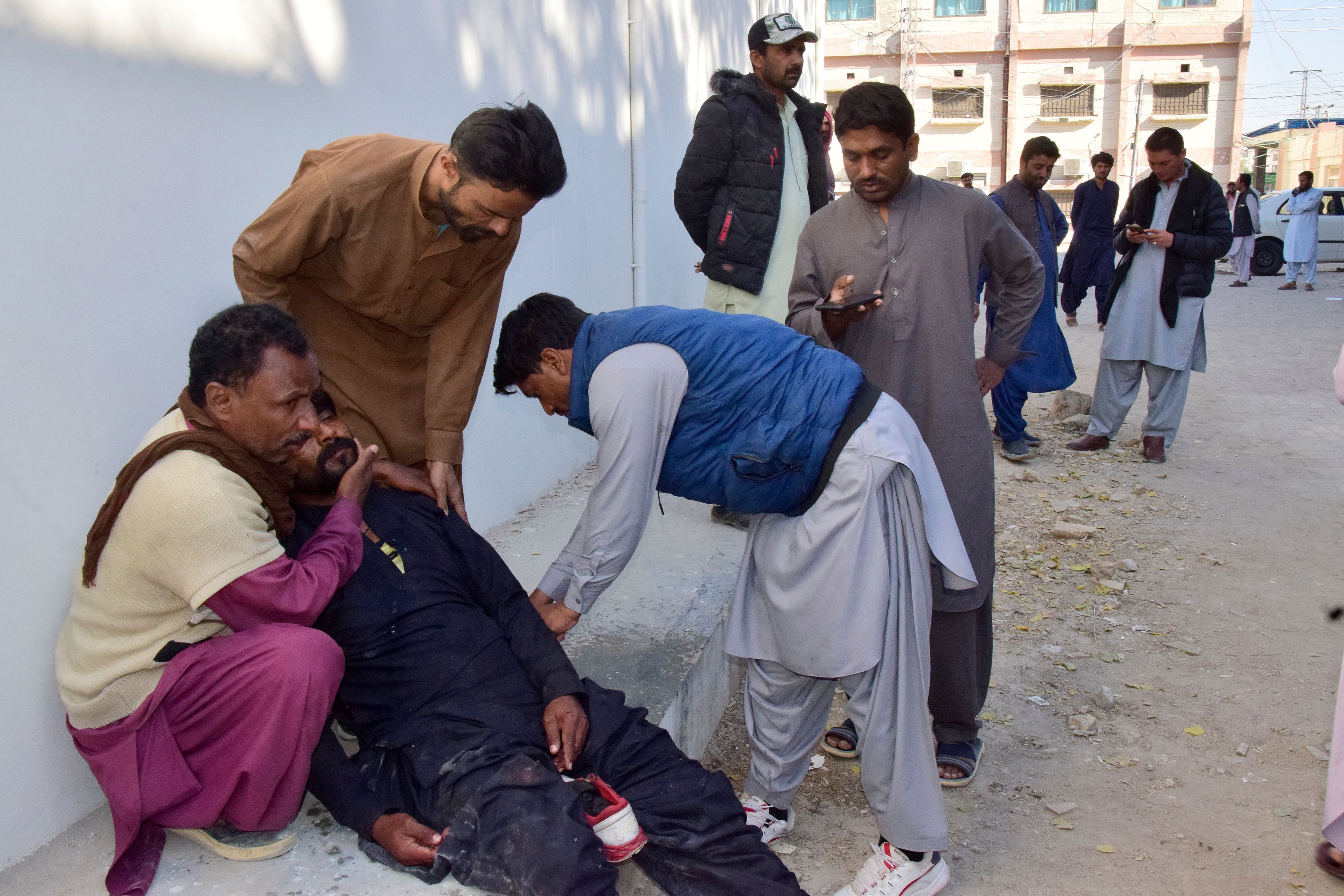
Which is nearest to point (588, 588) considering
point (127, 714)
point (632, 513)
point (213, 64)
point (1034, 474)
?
point (632, 513)

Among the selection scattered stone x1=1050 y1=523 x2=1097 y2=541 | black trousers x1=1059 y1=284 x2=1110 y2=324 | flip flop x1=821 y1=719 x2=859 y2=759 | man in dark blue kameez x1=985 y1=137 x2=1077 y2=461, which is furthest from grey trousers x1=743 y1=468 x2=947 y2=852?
black trousers x1=1059 y1=284 x2=1110 y2=324

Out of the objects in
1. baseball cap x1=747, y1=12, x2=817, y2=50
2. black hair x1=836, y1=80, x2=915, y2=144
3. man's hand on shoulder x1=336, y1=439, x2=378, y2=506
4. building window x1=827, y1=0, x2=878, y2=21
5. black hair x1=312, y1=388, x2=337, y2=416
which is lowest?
man's hand on shoulder x1=336, y1=439, x2=378, y2=506

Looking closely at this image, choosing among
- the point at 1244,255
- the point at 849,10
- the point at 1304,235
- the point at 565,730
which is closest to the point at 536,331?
the point at 565,730

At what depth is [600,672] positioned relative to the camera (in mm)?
2752

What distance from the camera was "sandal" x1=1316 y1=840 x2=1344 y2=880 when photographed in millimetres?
2328

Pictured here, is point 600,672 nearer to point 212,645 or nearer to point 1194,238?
point 212,645

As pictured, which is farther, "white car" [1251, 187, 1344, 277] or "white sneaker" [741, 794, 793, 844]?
"white car" [1251, 187, 1344, 277]

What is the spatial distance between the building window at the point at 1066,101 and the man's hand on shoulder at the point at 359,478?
103 feet

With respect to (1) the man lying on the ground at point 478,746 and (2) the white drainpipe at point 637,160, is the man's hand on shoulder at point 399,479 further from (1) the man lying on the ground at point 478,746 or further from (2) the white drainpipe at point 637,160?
(2) the white drainpipe at point 637,160

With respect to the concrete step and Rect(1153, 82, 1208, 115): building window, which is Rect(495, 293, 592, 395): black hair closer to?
the concrete step

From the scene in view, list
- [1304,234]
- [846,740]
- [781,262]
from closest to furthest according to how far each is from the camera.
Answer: [846,740]
[781,262]
[1304,234]

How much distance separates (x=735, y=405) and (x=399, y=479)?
84cm

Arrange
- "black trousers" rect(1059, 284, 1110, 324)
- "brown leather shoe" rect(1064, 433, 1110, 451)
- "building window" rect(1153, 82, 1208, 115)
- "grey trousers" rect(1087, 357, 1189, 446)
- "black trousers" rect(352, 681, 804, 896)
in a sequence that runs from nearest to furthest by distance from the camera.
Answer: "black trousers" rect(352, 681, 804, 896) → "grey trousers" rect(1087, 357, 1189, 446) → "brown leather shoe" rect(1064, 433, 1110, 451) → "black trousers" rect(1059, 284, 1110, 324) → "building window" rect(1153, 82, 1208, 115)

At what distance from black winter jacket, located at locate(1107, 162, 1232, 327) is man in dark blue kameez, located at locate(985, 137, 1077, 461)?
516mm
